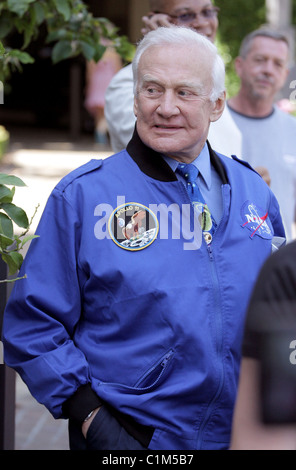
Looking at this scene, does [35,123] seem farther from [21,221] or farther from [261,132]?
[21,221]

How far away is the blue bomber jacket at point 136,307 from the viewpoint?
2.44m

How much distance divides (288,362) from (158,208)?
3.31 feet

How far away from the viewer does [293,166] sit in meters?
4.34

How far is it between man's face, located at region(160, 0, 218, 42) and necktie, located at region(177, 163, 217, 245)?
3.62 feet

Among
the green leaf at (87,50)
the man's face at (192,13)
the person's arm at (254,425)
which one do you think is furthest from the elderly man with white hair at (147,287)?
the green leaf at (87,50)

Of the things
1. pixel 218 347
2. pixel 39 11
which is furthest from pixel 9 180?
pixel 39 11

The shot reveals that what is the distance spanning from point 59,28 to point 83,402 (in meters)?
2.16

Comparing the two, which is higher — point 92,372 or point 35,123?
point 92,372

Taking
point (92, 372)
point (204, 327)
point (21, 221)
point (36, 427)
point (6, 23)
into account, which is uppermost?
point (6, 23)

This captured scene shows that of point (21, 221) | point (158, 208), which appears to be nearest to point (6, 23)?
point (21, 221)

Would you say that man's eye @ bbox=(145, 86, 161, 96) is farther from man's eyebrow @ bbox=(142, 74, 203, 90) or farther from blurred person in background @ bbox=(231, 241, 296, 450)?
blurred person in background @ bbox=(231, 241, 296, 450)

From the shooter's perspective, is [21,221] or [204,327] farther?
[21,221]
